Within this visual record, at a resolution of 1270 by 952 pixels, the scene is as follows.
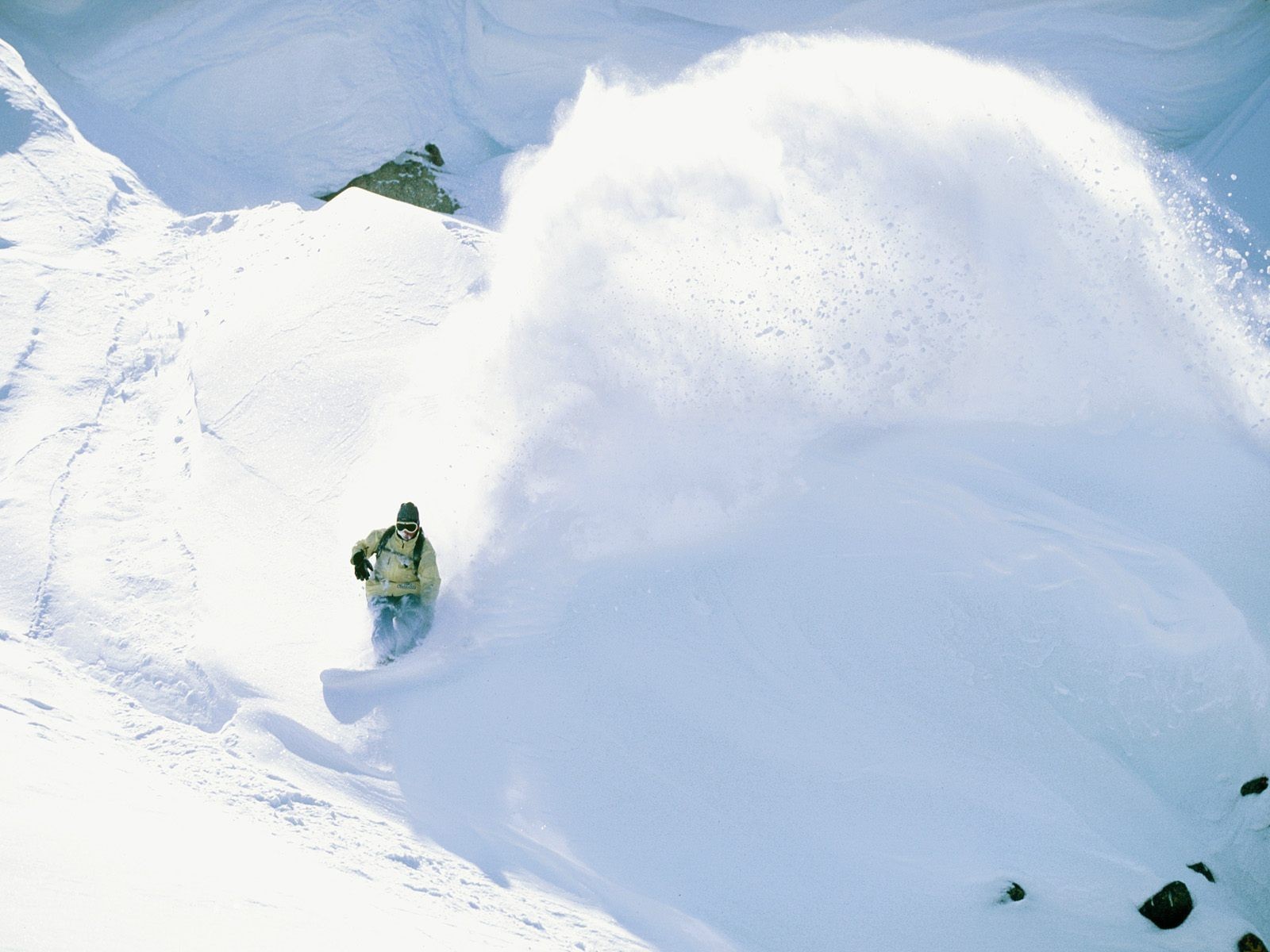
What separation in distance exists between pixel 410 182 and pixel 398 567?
517 cm

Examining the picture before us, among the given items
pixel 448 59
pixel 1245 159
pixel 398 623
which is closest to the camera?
pixel 398 623

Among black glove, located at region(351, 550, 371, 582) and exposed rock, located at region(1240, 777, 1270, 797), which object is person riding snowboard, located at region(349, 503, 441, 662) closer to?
black glove, located at region(351, 550, 371, 582)

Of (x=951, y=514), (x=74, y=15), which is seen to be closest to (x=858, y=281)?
(x=951, y=514)

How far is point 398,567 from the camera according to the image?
5.08 metres

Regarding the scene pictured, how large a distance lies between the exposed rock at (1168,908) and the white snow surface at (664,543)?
0.08 metres

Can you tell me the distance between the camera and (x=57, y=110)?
8133mm

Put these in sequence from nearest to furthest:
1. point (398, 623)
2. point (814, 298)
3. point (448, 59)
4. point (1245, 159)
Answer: point (398, 623) → point (814, 298) → point (1245, 159) → point (448, 59)

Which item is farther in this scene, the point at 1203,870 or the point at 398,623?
the point at 398,623

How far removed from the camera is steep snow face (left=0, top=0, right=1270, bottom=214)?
29.0ft

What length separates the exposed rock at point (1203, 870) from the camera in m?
5.14

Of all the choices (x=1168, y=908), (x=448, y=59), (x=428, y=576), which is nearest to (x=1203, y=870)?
(x=1168, y=908)

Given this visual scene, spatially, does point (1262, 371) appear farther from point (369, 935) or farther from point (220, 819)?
point (220, 819)

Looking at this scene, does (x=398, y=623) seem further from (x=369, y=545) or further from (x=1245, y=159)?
(x=1245, y=159)

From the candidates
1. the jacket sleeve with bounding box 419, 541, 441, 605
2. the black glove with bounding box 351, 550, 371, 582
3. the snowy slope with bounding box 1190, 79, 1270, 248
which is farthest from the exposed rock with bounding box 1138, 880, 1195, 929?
the snowy slope with bounding box 1190, 79, 1270, 248
